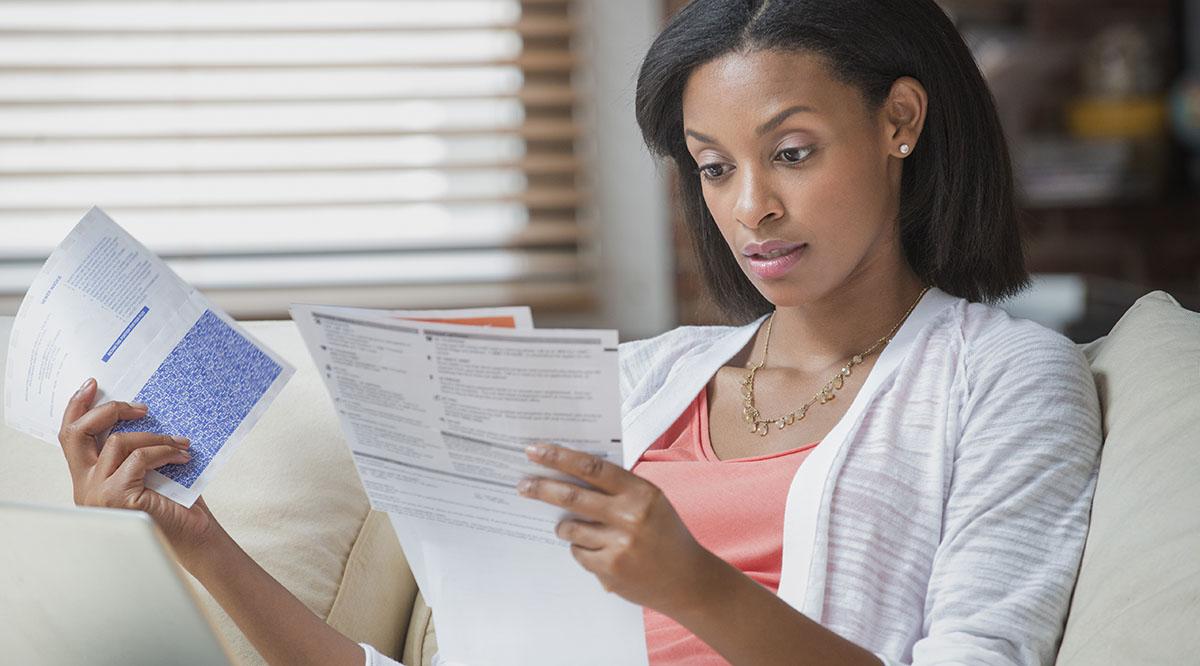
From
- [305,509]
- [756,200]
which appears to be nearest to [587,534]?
[756,200]

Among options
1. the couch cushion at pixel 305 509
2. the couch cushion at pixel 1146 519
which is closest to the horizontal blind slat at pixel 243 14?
the couch cushion at pixel 305 509

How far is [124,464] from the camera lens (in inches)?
45.9

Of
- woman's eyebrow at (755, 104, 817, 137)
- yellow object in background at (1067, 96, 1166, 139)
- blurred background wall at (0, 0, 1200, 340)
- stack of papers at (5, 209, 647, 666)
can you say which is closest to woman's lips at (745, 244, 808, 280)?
woman's eyebrow at (755, 104, 817, 137)

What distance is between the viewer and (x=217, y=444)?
1.20m

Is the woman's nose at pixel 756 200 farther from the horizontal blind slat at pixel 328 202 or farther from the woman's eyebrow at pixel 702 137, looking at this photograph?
the horizontal blind slat at pixel 328 202

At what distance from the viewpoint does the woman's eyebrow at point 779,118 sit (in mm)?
1223

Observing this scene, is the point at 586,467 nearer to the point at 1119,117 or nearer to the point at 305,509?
the point at 305,509

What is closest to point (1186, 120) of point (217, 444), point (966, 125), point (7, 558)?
point (966, 125)

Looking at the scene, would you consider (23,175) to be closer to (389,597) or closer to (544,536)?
(389,597)

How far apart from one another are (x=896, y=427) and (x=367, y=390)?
48 cm

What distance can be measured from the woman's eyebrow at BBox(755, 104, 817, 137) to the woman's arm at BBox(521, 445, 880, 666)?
0.44 meters

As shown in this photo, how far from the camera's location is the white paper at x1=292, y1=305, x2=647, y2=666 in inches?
35.9

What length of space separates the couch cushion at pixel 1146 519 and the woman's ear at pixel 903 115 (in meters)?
0.28

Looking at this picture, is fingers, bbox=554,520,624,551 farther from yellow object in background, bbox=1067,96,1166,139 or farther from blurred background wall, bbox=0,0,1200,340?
yellow object in background, bbox=1067,96,1166,139
